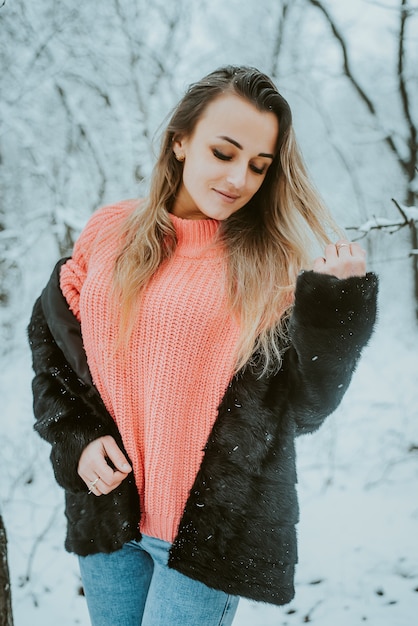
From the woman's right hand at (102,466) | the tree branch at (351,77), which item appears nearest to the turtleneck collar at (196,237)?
the woman's right hand at (102,466)

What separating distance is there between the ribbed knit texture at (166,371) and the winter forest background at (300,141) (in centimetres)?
220

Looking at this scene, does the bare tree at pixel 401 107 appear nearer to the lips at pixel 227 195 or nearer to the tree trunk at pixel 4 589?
the lips at pixel 227 195

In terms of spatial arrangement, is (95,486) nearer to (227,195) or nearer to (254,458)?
(254,458)

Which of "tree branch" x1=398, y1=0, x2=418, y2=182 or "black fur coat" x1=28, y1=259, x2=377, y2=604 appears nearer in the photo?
"black fur coat" x1=28, y1=259, x2=377, y2=604

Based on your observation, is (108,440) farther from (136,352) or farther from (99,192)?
(99,192)

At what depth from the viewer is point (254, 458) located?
A: 1.38 meters

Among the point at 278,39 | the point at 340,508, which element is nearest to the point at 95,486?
the point at 340,508

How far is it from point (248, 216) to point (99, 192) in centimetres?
408

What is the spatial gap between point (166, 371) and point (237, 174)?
607mm

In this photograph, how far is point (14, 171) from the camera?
17.8 ft

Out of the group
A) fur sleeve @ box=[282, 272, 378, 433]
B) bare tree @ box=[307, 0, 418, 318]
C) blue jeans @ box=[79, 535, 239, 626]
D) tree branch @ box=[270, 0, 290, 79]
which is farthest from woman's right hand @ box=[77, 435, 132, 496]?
tree branch @ box=[270, 0, 290, 79]

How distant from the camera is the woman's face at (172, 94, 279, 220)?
4.77ft

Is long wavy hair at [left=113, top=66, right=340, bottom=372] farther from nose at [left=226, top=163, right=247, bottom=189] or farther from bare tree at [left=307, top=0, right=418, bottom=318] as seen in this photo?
bare tree at [left=307, top=0, right=418, bottom=318]

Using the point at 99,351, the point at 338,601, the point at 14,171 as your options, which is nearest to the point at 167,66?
the point at 14,171
